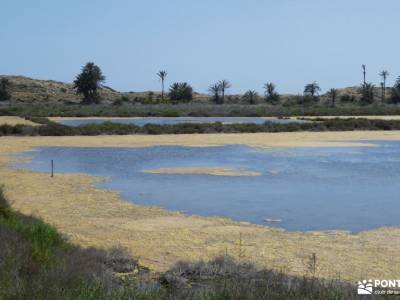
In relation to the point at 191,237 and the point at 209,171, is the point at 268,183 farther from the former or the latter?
the point at 191,237

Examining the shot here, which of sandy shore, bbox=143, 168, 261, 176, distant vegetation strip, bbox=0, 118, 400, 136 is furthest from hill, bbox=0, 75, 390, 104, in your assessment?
sandy shore, bbox=143, 168, 261, 176

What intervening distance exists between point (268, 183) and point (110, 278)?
12034mm

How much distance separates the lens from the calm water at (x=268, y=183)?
14.0 metres

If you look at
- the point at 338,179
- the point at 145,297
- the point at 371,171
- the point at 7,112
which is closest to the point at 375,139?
the point at 371,171

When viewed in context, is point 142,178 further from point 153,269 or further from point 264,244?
point 153,269

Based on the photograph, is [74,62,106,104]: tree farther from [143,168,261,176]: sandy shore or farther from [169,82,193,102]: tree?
[143,168,261,176]: sandy shore

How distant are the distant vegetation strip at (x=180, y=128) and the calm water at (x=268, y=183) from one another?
13.1 m

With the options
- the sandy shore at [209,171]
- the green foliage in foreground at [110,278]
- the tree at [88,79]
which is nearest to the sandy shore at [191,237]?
the green foliage in foreground at [110,278]

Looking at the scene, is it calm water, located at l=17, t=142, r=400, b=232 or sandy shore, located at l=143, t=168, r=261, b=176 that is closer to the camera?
calm water, located at l=17, t=142, r=400, b=232

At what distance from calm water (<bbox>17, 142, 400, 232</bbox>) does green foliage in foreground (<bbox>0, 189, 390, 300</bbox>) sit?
14.8 feet

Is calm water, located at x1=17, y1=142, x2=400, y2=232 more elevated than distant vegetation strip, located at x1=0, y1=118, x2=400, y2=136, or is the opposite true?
distant vegetation strip, located at x1=0, y1=118, x2=400, y2=136

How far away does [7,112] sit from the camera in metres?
72.8

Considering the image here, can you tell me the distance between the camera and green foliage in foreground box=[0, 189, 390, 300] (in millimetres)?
5301

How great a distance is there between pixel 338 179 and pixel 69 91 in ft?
444
